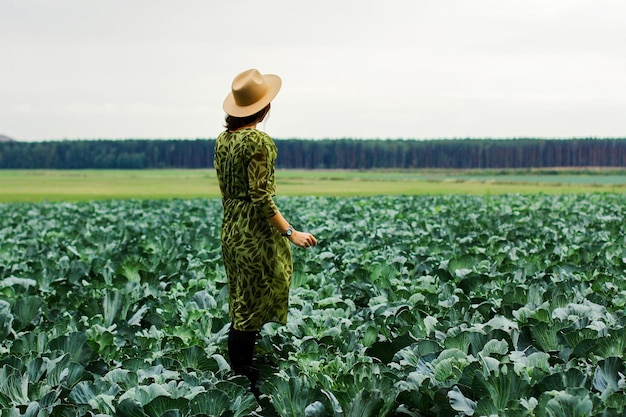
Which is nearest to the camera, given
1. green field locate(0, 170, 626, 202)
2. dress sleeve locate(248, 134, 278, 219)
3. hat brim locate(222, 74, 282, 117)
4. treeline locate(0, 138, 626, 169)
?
dress sleeve locate(248, 134, 278, 219)

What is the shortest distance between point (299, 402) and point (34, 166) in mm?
129131

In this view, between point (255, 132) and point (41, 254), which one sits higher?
point (255, 132)

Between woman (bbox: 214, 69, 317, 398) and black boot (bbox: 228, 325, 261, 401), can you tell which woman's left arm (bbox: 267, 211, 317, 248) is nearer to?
woman (bbox: 214, 69, 317, 398)

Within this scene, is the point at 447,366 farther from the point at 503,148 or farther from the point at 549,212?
the point at 503,148

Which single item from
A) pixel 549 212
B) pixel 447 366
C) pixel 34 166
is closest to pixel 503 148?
pixel 34 166

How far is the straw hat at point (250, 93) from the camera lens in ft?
15.5

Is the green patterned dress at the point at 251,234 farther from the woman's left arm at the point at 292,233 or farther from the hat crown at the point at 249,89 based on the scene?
the hat crown at the point at 249,89

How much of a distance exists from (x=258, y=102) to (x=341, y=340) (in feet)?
5.41

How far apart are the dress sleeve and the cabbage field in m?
0.89

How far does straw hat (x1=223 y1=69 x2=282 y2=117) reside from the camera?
4723 mm

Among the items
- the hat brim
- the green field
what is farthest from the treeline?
the hat brim

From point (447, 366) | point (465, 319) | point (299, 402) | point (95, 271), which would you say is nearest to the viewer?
point (299, 402)

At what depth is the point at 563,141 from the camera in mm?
118062

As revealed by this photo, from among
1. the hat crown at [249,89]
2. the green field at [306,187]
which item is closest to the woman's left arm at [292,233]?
the hat crown at [249,89]
